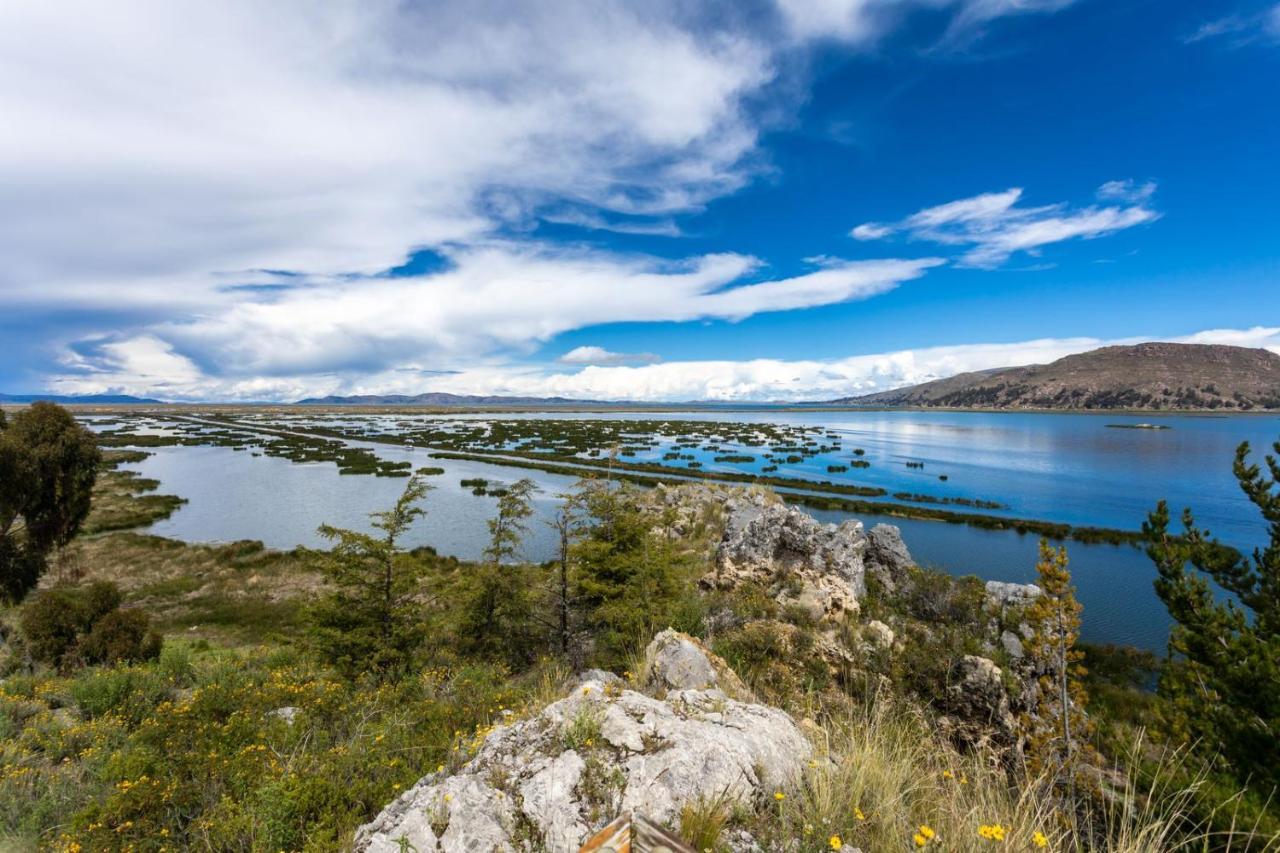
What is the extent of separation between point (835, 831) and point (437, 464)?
73.5 meters

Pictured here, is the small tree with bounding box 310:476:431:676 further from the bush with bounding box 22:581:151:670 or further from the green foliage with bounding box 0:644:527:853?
the bush with bounding box 22:581:151:670

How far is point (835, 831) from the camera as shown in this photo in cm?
362

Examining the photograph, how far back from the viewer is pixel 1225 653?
9.02 m

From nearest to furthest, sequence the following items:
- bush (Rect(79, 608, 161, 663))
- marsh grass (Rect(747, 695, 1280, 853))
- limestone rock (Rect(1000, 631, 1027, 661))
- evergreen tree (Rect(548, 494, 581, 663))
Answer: marsh grass (Rect(747, 695, 1280, 853)) < evergreen tree (Rect(548, 494, 581, 663)) < bush (Rect(79, 608, 161, 663)) < limestone rock (Rect(1000, 631, 1027, 661))

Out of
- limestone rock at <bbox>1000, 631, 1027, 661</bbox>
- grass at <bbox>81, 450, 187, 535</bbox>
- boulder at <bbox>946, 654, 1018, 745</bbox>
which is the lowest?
grass at <bbox>81, 450, 187, 535</bbox>

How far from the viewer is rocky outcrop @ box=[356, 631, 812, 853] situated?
3.58 m

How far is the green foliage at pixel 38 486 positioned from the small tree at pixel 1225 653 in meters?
41.5

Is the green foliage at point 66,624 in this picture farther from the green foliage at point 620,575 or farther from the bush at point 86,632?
the green foliage at point 620,575

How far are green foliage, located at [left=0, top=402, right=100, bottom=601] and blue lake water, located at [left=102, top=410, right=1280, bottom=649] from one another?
10.8 m

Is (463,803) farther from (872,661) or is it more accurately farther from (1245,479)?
(1245,479)

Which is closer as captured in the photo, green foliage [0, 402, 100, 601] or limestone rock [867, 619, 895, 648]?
limestone rock [867, 619, 895, 648]

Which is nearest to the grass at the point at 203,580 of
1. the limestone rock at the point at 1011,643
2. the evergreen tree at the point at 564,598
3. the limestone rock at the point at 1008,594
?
the evergreen tree at the point at 564,598

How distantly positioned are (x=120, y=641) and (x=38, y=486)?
1948 centimetres

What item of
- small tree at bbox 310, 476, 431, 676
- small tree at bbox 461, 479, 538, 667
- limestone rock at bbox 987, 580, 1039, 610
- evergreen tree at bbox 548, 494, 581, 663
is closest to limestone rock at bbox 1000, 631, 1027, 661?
limestone rock at bbox 987, 580, 1039, 610
